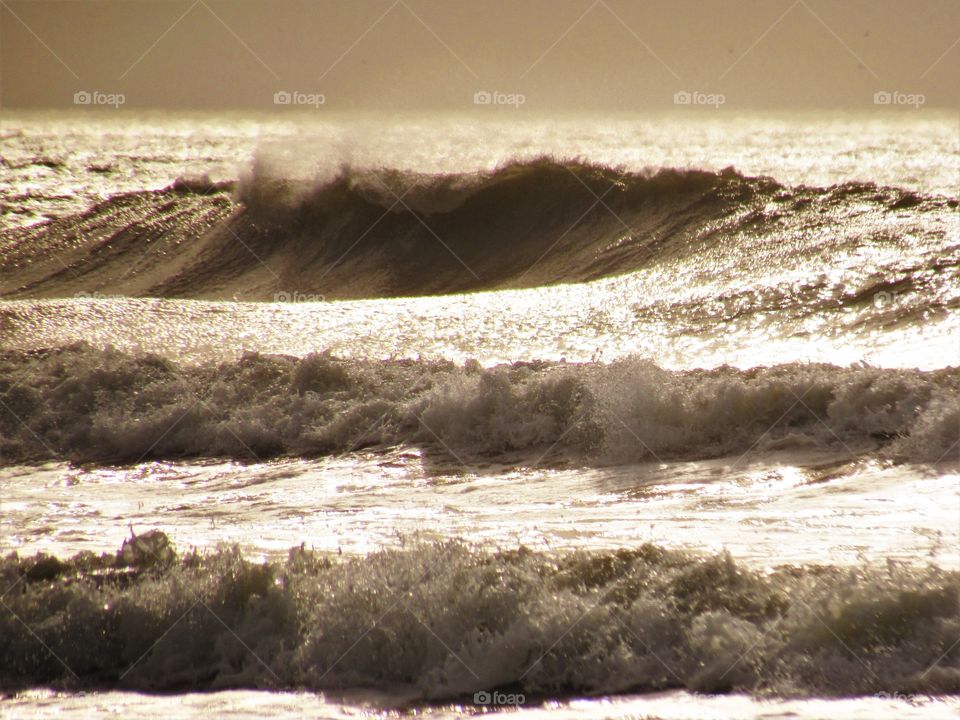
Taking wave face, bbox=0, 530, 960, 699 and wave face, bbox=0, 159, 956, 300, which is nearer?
wave face, bbox=0, 530, 960, 699

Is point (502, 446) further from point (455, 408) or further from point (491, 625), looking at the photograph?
point (491, 625)

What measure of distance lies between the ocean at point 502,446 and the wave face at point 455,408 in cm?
2

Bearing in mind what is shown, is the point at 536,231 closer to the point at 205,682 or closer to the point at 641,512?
the point at 641,512

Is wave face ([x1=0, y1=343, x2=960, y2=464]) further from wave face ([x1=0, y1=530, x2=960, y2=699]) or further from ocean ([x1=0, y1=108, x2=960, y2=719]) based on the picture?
wave face ([x1=0, y1=530, x2=960, y2=699])

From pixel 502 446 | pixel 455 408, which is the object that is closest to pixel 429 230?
pixel 455 408

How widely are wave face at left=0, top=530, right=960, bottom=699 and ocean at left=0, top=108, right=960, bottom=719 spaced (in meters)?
0.01

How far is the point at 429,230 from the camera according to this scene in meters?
12.5

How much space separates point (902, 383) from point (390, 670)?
11.3 feet

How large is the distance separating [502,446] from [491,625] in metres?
2.76

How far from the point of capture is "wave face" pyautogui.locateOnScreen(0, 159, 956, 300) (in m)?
10.1

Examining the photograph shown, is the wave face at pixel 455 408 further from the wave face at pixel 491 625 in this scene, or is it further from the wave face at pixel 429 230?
the wave face at pixel 429 230

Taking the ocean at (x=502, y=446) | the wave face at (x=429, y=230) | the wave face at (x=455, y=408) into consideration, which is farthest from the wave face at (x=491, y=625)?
the wave face at (x=429, y=230)

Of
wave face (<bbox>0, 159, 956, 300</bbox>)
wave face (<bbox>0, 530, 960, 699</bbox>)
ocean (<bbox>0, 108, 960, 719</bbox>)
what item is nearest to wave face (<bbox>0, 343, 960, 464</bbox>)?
ocean (<bbox>0, 108, 960, 719</bbox>)

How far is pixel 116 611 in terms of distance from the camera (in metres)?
3.29
